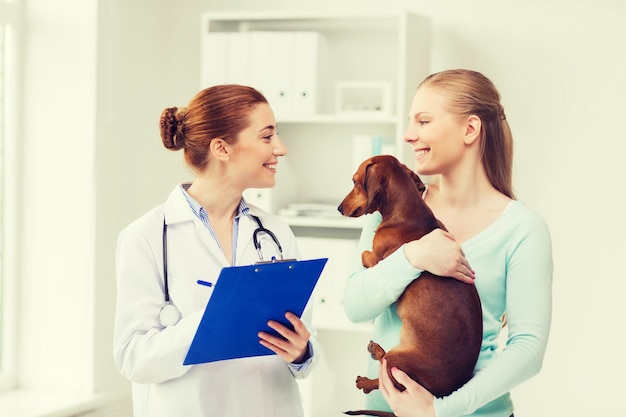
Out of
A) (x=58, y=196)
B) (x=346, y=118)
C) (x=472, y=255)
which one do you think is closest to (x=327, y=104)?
(x=346, y=118)

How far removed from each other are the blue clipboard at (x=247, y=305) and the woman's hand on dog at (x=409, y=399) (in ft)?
0.84

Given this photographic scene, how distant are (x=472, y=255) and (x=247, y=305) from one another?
0.42 meters

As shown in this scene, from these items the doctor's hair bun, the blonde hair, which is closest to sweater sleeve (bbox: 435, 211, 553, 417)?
the blonde hair

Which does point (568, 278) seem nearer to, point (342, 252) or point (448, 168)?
point (342, 252)

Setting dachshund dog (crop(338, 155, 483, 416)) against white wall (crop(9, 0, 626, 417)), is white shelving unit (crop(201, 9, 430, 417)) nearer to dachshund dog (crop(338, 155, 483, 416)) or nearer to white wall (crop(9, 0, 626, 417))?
white wall (crop(9, 0, 626, 417))

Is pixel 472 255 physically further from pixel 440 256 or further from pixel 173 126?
pixel 173 126

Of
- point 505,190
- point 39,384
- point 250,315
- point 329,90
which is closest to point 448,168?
point 505,190

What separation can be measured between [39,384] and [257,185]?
196 cm

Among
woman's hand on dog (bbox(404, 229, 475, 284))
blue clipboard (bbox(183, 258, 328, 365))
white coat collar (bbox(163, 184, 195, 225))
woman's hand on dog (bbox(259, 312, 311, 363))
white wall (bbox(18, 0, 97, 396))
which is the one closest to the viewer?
woman's hand on dog (bbox(404, 229, 475, 284))

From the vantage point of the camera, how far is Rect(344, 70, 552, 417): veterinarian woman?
140 cm

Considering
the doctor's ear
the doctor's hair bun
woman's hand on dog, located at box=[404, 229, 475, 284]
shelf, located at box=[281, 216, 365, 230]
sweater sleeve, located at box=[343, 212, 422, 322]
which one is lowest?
shelf, located at box=[281, 216, 365, 230]

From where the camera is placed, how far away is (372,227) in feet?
5.19

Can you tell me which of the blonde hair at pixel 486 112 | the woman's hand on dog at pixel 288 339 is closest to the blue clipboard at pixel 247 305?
the woman's hand on dog at pixel 288 339

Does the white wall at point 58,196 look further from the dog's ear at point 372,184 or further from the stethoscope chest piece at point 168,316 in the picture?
the dog's ear at point 372,184
